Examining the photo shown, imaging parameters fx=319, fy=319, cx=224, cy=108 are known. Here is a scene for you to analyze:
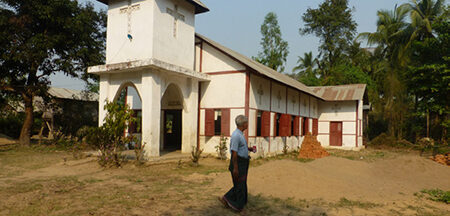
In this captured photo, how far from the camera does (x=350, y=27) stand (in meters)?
33.7

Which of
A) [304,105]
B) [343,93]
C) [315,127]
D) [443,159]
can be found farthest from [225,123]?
[343,93]

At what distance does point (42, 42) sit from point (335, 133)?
19177 millimetres

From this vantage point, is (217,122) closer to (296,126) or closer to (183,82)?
(183,82)

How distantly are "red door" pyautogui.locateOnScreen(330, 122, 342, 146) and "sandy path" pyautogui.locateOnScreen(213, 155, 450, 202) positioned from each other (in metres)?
10.9

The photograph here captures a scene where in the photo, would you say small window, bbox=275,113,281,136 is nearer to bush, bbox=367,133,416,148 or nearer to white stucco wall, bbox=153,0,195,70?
white stucco wall, bbox=153,0,195,70

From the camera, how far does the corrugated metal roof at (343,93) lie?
22.1 meters

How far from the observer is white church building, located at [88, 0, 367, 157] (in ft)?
36.6

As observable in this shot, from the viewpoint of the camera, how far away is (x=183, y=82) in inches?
508

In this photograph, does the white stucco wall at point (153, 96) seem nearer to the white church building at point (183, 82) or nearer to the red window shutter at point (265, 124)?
the white church building at point (183, 82)

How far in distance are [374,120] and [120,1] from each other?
25.2 meters

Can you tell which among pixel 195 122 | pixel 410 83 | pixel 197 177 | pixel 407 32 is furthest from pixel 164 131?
pixel 407 32

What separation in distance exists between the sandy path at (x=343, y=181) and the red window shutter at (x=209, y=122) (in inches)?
171

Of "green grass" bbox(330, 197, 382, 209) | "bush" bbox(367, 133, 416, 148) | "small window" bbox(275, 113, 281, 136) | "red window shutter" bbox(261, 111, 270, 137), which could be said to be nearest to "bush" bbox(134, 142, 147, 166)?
"red window shutter" bbox(261, 111, 270, 137)

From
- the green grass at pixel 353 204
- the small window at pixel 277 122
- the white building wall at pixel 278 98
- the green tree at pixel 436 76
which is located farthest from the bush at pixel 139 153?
the green tree at pixel 436 76
